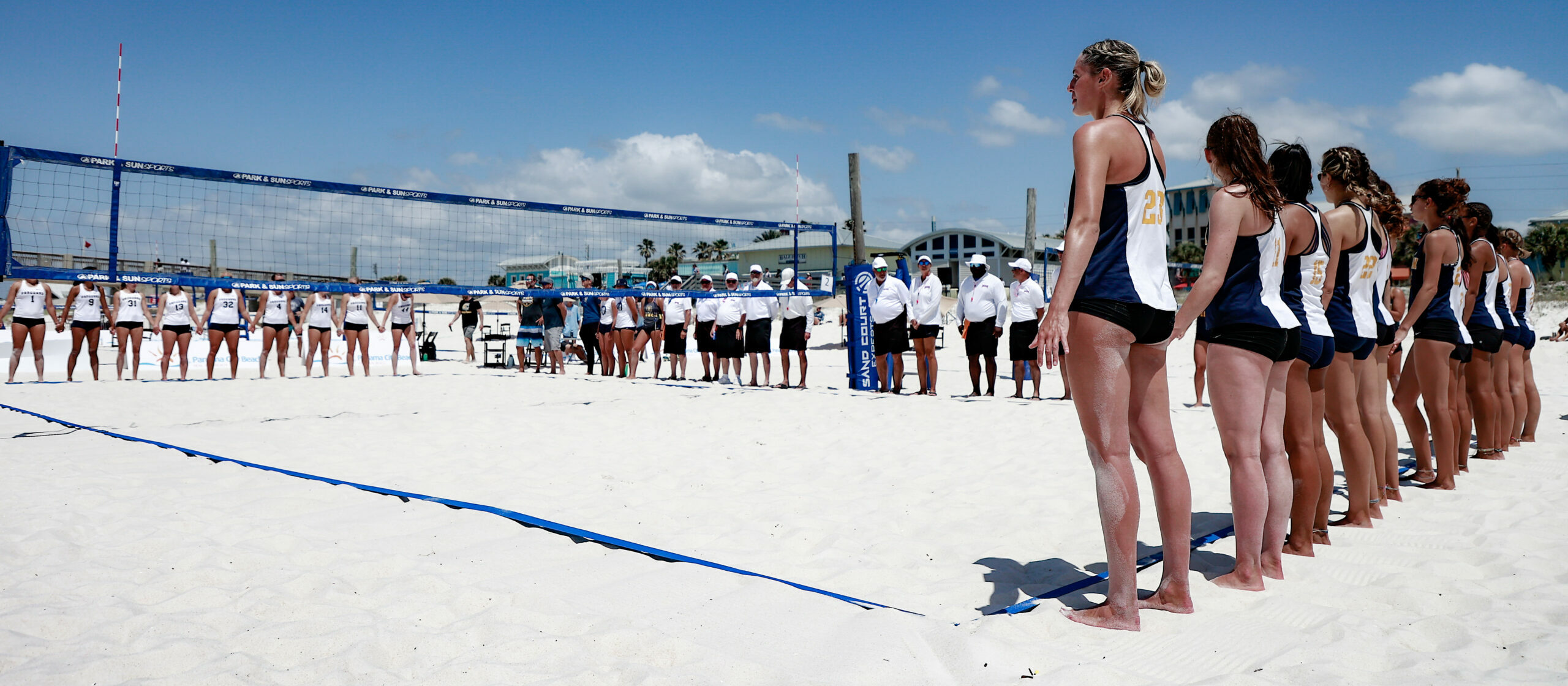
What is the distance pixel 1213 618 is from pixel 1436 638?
0.44 metres

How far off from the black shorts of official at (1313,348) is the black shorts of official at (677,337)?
7.76 meters

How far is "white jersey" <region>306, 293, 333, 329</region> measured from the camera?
923cm

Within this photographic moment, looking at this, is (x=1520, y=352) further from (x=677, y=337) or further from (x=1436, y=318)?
(x=677, y=337)

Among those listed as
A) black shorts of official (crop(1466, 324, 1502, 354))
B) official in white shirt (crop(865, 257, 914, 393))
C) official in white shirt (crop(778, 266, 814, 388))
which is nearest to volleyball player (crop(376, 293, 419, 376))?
official in white shirt (crop(778, 266, 814, 388))

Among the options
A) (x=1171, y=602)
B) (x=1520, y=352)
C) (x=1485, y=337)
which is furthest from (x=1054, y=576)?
(x=1520, y=352)

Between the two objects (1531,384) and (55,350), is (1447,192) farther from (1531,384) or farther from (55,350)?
(55,350)

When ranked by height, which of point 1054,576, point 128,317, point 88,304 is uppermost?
point 88,304

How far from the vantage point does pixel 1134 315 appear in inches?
75.1

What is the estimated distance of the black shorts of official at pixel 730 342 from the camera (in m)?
8.98

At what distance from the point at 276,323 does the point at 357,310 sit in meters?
0.79

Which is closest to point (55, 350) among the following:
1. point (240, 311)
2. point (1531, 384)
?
point (240, 311)

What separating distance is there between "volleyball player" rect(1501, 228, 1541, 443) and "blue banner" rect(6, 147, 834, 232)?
5.83 metres

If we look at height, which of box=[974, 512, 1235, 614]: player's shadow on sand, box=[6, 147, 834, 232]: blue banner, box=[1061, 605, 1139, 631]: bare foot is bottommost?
box=[974, 512, 1235, 614]: player's shadow on sand

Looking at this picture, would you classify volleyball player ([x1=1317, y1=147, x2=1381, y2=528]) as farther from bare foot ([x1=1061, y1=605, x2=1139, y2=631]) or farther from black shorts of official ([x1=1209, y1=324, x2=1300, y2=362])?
bare foot ([x1=1061, y1=605, x2=1139, y2=631])
